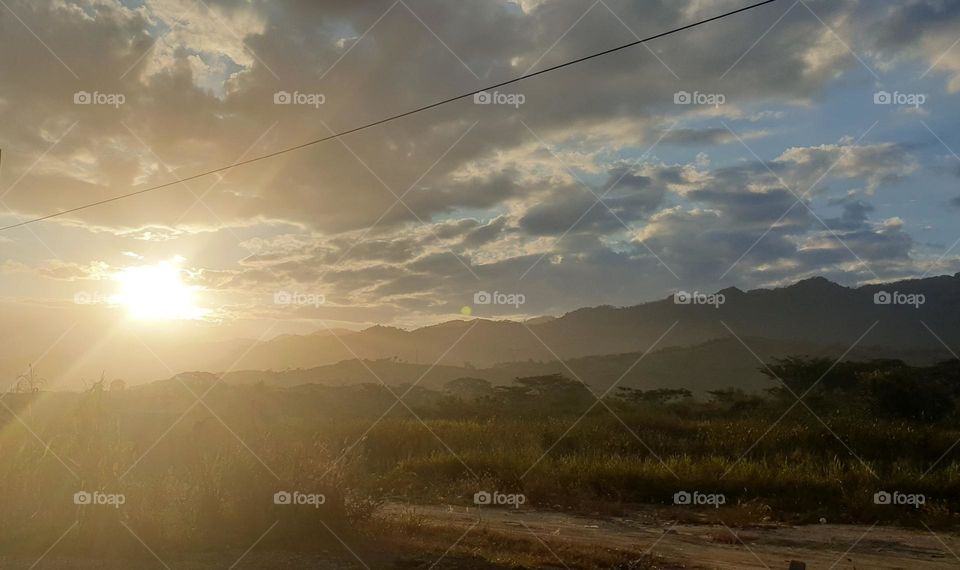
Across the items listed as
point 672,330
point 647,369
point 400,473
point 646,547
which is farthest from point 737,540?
point 672,330

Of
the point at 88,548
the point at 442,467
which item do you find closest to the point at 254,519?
the point at 88,548

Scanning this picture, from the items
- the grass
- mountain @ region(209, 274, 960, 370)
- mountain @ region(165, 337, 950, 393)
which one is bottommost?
the grass

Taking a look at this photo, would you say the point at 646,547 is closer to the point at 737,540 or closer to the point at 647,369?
the point at 737,540

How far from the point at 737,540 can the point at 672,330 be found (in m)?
122

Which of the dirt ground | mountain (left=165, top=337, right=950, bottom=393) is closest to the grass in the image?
the dirt ground

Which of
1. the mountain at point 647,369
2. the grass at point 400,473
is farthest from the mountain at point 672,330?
the grass at point 400,473

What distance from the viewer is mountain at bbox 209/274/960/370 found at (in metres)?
116

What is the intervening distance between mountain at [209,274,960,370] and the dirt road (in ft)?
327

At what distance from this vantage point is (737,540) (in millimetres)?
11859

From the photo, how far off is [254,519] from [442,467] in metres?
10.2

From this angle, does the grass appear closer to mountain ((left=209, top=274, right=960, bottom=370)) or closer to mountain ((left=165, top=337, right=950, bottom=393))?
mountain ((left=165, top=337, right=950, bottom=393))

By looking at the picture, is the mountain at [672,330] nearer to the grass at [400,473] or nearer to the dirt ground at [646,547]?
the grass at [400,473]

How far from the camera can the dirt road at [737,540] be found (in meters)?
10.4

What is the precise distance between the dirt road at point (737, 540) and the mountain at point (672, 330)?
327ft
